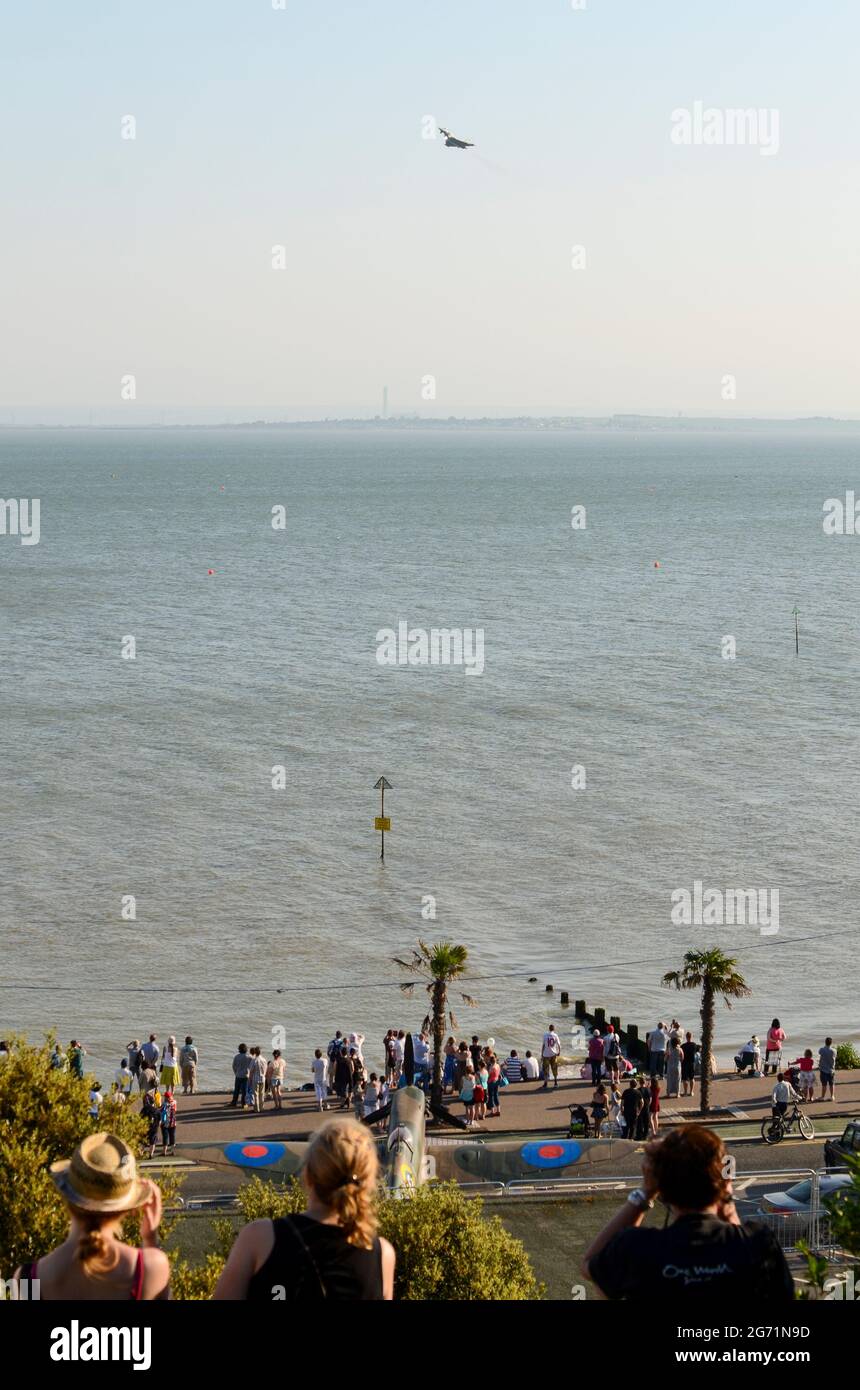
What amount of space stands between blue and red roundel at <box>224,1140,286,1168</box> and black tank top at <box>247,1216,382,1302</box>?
677 inches

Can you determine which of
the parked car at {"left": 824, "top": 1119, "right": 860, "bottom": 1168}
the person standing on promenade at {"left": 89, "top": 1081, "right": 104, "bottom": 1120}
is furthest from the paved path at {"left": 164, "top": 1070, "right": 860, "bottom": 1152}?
the parked car at {"left": 824, "top": 1119, "right": 860, "bottom": 1168}

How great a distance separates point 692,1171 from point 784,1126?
2031 centimetres

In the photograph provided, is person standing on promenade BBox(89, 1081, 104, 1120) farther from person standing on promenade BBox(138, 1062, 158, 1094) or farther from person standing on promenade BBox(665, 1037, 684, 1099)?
person standing on promenade BBox(665, 1037, 684, 1099)

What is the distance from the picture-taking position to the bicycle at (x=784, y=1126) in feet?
78.1

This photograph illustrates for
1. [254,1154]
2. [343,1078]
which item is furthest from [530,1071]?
[254,1154]

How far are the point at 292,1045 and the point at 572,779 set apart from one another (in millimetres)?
24949

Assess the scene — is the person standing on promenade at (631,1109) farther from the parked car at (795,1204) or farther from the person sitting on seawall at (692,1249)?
the person sitting on seawall at (692,1249)

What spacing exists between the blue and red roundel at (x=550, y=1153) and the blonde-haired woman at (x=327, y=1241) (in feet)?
58.2

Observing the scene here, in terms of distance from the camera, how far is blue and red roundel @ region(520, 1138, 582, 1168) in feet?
71.8
